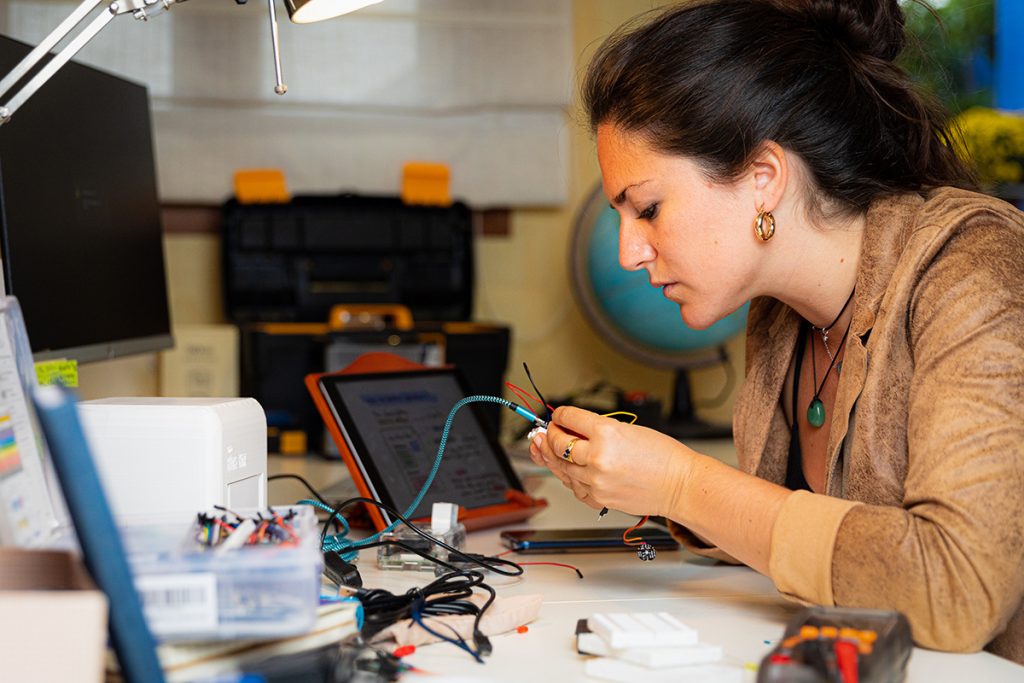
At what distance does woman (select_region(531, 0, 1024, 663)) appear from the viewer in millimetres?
891

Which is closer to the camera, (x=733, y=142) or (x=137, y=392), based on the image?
(x=733, y=142)

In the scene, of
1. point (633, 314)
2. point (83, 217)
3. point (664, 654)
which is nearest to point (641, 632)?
point (664, 654)

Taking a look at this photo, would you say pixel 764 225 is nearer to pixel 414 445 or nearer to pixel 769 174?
pixel 769 174

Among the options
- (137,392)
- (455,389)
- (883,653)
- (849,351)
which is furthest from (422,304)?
(883,653)

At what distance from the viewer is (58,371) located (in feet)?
4.30

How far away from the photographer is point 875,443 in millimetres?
1045

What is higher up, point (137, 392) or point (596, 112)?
point (596, 112)

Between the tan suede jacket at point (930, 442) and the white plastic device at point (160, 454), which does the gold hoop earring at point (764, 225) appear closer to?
the tan suede jacket at point (930, 442)

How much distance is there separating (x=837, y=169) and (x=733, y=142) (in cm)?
13

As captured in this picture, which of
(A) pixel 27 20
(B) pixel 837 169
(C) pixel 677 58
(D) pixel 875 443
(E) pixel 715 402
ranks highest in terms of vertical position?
(A) pixel 27 20

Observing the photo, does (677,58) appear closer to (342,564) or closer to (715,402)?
(342,564)

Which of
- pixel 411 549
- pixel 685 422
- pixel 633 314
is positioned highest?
pixel 633 314

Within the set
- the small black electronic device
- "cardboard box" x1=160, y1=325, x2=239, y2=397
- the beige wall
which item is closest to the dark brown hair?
the small black electronic device

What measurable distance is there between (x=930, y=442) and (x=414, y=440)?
0.72 meters
